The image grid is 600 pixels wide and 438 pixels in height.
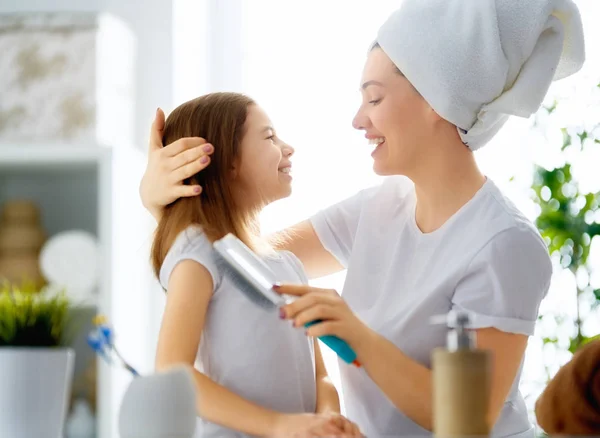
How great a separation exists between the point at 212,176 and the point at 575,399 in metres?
0.74

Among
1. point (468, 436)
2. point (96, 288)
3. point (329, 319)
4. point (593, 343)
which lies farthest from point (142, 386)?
point (96, 288)

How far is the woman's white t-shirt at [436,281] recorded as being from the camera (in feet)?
4.62

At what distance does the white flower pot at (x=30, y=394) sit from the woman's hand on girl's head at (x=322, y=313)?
35 centimetres

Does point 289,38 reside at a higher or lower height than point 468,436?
higher

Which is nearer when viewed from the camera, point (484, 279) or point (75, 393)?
point (484, 279)

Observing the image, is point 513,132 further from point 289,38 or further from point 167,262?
point 167,262

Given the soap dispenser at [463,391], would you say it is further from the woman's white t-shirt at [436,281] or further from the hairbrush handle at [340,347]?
the woman's white t-shirt at [436,281]

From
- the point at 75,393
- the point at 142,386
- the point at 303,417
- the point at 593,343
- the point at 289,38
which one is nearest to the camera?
the point at 142,386

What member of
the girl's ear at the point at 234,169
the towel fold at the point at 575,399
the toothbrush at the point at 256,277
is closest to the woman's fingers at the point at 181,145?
the girl's ear at the point at 234,169

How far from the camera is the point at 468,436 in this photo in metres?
0.82

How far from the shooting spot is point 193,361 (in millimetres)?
1324

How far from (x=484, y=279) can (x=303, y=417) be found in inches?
15.2

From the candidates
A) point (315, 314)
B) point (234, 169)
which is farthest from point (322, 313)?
point (234, 169)

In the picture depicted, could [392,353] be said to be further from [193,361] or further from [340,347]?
[193,361]
